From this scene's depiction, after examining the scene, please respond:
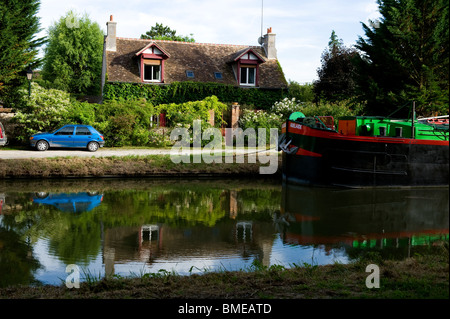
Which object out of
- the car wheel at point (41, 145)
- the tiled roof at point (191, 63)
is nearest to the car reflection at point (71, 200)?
the car wheel at point (41, 145)

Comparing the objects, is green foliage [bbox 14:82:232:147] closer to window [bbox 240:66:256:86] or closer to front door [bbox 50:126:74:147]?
front door [bbox 50:126:74:147]

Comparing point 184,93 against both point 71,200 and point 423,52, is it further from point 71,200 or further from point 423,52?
point 423,52

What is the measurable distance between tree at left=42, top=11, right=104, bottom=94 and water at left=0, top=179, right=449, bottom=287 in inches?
1372

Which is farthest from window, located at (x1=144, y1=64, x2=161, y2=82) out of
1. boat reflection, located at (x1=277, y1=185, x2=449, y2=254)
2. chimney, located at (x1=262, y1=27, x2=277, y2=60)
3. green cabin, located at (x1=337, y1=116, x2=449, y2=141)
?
boat reflection, located at (x1=277, y1=185, x2=449, y2=254)

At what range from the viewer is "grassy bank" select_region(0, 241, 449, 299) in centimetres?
505

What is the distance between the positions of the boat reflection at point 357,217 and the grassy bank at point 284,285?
44.2 inches

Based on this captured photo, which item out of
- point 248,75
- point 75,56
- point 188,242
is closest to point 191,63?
point 248,75

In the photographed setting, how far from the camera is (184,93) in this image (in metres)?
32.8

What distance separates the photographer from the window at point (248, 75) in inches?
1357

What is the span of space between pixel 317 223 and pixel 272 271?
572 centimetres

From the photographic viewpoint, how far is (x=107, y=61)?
32.9 meters

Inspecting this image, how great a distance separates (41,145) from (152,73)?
11.2m
